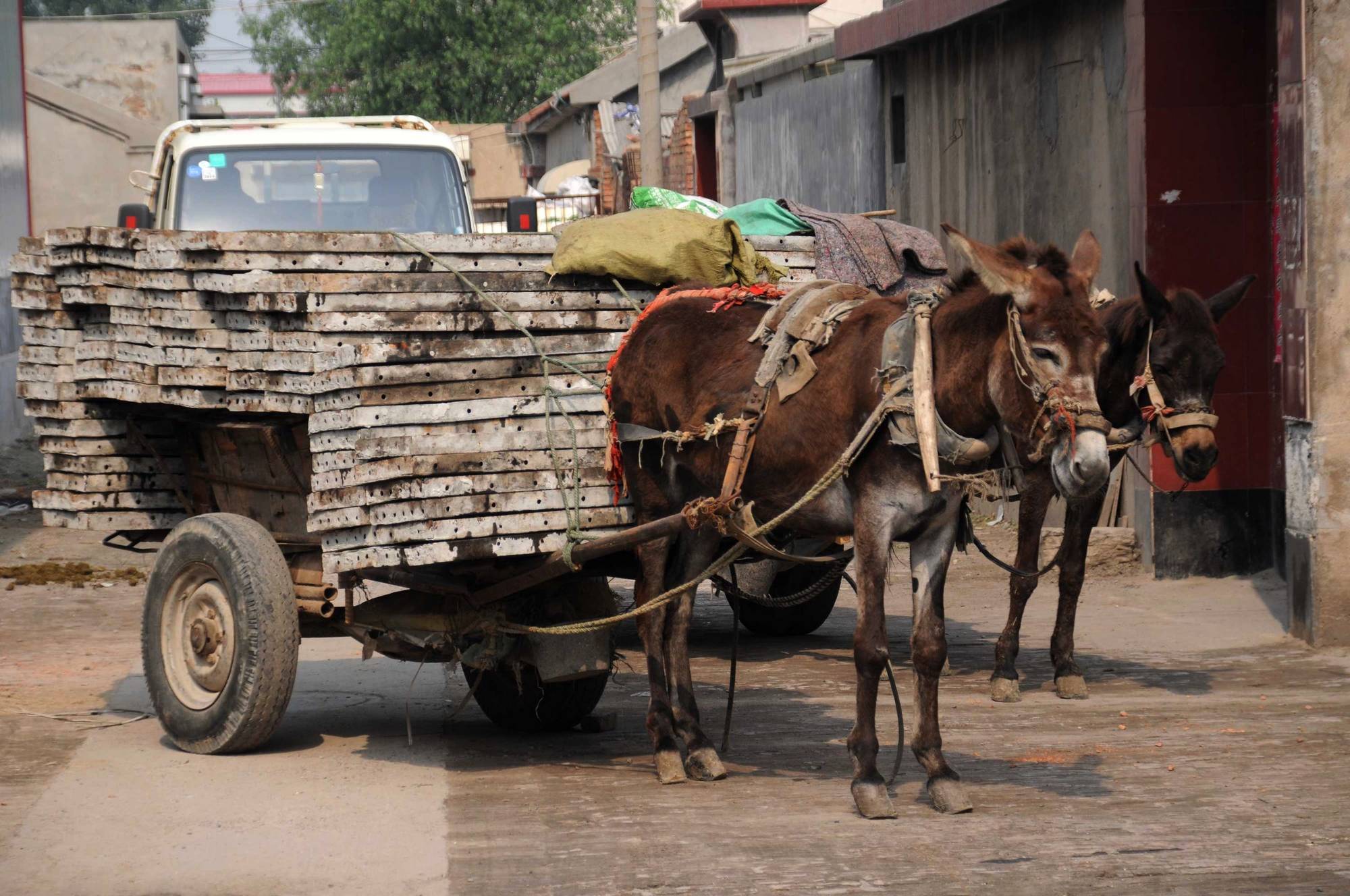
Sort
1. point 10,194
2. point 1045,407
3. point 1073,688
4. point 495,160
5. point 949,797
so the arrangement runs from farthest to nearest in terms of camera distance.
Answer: point 495,160 → point 10,194 → point 1073,688 → point 949,797 → point 1045,407

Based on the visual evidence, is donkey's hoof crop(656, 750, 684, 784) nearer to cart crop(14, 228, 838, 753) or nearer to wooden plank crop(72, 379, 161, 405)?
cart crop(14, 228, 838, 753)

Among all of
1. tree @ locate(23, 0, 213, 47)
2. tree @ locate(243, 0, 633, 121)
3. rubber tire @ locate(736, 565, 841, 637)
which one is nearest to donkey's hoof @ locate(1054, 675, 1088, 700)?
rubber tire @ locate(736, 565, 841, 637)

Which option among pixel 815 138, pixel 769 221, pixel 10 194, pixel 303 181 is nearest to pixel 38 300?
pixel 303 181

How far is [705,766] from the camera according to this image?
21.6 feet

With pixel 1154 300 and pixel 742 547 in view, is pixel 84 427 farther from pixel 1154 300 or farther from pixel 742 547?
pixel 1154 300

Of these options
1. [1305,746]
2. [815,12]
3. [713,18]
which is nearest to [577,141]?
[815,12]

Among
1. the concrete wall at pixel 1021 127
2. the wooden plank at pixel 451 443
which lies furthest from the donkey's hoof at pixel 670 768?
the concrete wall at pixel 1021 127

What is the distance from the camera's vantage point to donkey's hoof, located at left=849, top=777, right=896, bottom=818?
5.88 metres

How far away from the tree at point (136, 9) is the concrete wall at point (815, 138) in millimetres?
33777

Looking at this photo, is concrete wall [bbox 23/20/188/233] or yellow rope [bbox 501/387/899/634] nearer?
yellow rope [bbox 501/387/899/634]

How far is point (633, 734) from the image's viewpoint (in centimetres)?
755

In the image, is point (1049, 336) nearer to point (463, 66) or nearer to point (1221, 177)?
point (1221, 177)

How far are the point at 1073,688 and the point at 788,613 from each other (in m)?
2.28

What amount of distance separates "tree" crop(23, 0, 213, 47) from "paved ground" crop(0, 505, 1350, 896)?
47.7 m
